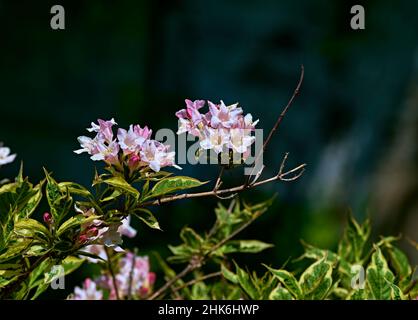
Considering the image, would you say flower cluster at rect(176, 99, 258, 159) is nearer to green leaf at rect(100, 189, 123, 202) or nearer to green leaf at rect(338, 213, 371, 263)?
green leaf at rect(100, 189, 123, 202)

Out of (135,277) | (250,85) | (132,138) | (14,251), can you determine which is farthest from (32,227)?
(250,85)

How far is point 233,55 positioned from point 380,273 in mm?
2474

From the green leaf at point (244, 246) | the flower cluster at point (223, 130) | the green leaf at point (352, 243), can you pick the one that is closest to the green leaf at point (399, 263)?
the green leaf at point (352, 243)

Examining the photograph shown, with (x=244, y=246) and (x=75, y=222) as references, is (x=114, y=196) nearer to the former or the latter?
(x=75, y=222)

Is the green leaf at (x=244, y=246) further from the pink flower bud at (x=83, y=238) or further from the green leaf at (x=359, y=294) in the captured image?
the pink flower bud at (x=83, y=238)

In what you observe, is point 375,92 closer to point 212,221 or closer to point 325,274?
point 212,221

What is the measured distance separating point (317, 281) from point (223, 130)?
0.82ft

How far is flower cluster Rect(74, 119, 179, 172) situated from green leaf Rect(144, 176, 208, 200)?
17 mm

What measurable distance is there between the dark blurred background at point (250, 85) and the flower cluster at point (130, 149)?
2368mm

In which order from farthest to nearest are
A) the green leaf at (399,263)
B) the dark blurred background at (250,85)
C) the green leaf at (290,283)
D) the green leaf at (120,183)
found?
the dark blurred background at (250,85) < the green leaf at (399,263) < the green leaf at (290,283) < the green leaf at (120,183)

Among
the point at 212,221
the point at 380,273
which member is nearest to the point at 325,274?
the point at 380,273

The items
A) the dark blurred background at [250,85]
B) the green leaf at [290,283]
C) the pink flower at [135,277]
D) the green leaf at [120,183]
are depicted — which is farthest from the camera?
the dark blurred background at [250,85]

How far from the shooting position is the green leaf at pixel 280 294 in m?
0.94

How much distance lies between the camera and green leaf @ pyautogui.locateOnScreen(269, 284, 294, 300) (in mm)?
936
